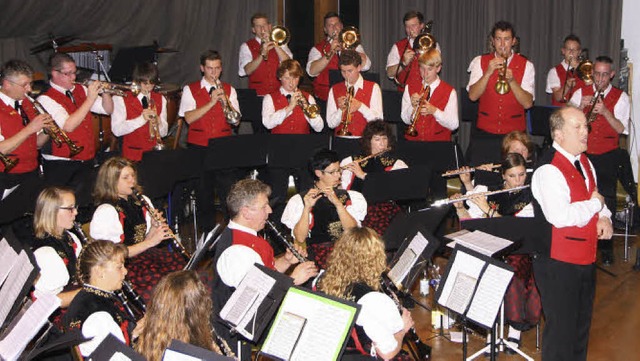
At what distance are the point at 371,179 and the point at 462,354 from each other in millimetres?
1571

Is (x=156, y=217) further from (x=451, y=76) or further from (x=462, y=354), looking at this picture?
(x=451, y=76)

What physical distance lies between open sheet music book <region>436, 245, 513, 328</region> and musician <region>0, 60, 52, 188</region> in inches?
158

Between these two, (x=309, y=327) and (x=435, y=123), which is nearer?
(x=309, y=327)

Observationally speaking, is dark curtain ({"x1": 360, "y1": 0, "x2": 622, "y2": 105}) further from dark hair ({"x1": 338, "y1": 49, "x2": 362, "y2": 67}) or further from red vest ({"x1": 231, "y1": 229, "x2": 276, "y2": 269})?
red vest ({"x1": 231, "y1": 229, "x2": 276, "y2": 269})

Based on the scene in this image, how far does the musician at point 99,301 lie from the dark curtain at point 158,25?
7223mm

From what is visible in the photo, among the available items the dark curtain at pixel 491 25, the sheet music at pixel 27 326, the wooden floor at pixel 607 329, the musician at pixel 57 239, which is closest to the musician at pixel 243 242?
the musician at pixel 57 239

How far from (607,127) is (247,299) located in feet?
17.9

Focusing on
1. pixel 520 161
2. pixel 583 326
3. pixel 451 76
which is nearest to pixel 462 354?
pixel 583 326

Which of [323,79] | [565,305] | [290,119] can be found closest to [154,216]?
[290,119]

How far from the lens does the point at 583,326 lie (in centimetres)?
559

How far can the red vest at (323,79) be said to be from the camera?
32.9 feet

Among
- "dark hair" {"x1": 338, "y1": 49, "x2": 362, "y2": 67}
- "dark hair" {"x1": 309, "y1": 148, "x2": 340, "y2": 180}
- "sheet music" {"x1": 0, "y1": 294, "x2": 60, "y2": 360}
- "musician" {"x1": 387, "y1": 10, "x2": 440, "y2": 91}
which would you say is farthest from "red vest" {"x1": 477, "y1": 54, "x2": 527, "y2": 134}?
"sheet music" {"x1": 0, "y1": 294, "x2": 60, "y2": 360}

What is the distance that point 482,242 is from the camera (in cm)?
561

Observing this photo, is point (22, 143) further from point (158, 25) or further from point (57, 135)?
point (158, 25)
